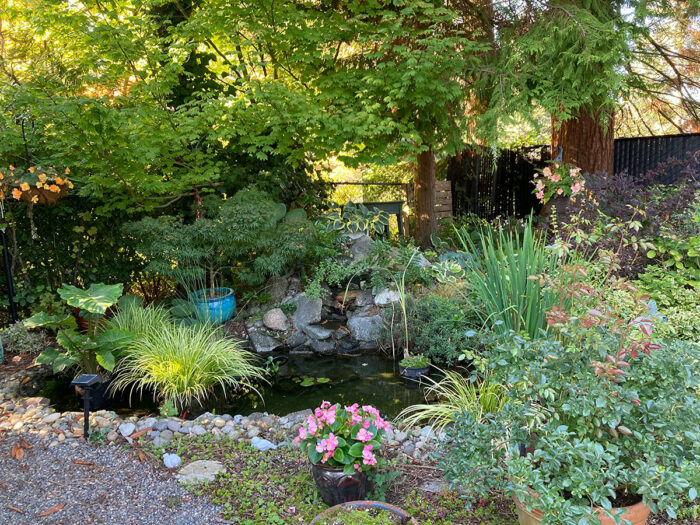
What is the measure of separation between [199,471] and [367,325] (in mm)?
2468

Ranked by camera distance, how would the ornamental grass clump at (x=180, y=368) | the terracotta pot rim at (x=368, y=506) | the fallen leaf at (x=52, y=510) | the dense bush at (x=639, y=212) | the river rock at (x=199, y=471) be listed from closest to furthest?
the terracotta pot rim at (x=368, y=506), the fallen leaf at (x=52, y=510), the river rock at (x=199, y=471), the ornamental grass clump at (x=180, y=368), the dense bush at (x=639, y=212)

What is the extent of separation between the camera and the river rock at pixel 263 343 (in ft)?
15.9

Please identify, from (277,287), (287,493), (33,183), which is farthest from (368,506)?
(33,183)

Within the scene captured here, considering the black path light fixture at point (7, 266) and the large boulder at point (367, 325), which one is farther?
the large boulder at point (367, 325)

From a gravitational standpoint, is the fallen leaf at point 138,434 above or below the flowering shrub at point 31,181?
below

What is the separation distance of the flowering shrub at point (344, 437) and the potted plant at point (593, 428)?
13.6 inches

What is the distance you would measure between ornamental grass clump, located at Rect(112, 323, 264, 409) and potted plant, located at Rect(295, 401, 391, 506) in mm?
1570

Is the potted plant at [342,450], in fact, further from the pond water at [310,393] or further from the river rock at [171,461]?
the pond water at [310,393]

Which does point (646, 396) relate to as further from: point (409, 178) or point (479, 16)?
point (409, 178)

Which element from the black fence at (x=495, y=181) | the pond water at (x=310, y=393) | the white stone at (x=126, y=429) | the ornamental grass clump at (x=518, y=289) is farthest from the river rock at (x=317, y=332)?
the black fence at (x=495, y=181)

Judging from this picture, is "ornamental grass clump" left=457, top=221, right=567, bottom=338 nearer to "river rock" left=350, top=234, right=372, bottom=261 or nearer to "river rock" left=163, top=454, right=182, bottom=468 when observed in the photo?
"river rock" left=163, top=454, right=182, bottom=468

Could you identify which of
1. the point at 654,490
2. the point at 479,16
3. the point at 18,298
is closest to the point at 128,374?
the point at 18,298

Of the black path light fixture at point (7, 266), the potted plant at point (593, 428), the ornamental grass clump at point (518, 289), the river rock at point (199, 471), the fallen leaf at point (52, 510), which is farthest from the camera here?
the black path light fixture at point (7, 266)

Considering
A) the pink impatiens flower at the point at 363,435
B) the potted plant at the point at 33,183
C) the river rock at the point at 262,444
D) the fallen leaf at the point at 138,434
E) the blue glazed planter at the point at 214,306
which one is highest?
the potted plant at the point at 33,183
